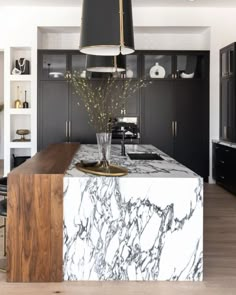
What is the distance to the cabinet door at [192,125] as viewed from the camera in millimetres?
7809

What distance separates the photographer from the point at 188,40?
328 inches

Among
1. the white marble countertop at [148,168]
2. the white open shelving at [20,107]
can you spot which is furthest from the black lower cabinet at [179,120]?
the white marble countertop at [148,168]

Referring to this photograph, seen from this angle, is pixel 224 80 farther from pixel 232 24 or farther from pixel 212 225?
pixel 212 225

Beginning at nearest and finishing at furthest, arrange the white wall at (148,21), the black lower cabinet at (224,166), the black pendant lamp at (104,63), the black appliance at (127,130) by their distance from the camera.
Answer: the black pendant lamp at (104,63) → the black appliance at (127,130) → the black lower cabinet at (224,166) → the white wall at (148,21)

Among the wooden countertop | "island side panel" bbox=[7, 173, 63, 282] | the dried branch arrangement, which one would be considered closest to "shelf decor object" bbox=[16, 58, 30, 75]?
the dried branch arrangement

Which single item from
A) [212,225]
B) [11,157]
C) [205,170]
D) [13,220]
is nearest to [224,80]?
[205,170]

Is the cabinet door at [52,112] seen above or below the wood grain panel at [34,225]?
above

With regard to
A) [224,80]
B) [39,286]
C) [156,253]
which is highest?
[224,80]

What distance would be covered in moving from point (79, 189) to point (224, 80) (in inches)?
200

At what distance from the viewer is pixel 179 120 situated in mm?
7863

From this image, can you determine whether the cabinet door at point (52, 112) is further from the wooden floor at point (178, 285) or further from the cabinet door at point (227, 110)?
the wooden floor at point (178, 285)

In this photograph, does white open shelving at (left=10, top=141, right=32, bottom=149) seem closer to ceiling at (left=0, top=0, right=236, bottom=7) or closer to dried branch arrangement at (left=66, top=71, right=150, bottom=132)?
dried branch arrangement at (left=66, top=71, right=150, bottom=132)

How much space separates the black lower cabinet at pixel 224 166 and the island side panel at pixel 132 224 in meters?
3.77

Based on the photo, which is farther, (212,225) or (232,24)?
(232,24)
